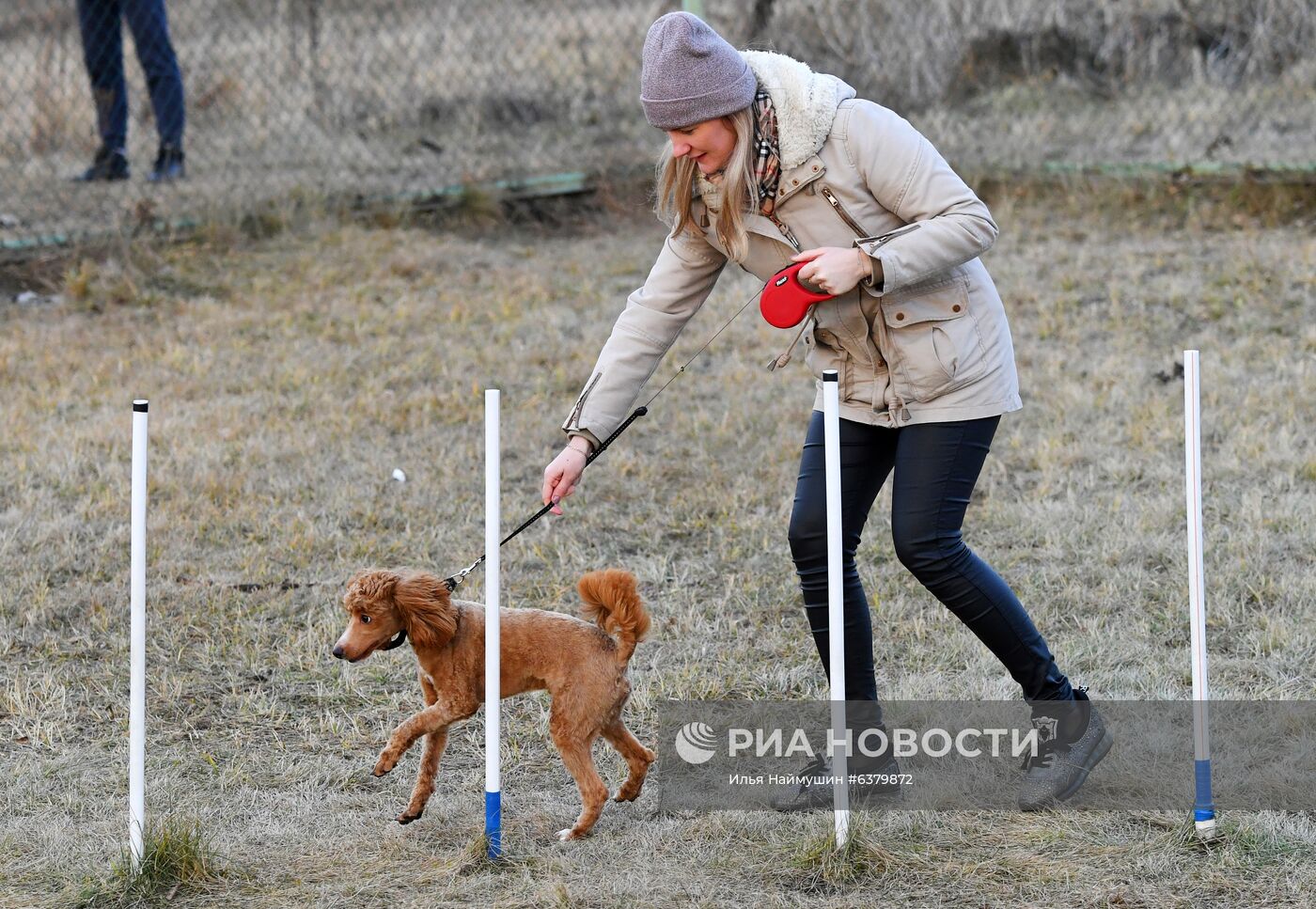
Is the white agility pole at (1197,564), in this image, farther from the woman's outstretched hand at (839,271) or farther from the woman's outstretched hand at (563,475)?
the woman's outstretched hand at (563,475)

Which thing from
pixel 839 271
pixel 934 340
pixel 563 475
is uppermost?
pixel 839 271

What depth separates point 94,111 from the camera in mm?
9258

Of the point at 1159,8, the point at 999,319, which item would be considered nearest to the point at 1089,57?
the point at 1159,8

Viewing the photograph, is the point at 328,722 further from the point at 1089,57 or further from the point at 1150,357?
the point at 1089,57

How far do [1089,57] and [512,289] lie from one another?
5.08m

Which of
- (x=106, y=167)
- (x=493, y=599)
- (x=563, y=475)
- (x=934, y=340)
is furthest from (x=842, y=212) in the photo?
(x=106, y=167)

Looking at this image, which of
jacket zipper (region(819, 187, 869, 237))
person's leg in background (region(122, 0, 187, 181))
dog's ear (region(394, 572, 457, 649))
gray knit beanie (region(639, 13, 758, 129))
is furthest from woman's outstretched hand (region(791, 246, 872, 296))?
person's leg in background (region(122, 0, 187, 181))

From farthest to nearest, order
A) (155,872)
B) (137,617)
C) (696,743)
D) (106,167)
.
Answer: (106,167) → (696,743) → (155,872) → (137,617)

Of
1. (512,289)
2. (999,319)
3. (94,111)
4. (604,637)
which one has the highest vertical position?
(94,111)

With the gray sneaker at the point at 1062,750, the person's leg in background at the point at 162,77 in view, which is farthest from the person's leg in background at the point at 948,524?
the person's leg in background at the point at 162,77

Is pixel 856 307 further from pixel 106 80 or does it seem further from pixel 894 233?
pixel 106 80

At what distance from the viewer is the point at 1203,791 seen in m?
3.30

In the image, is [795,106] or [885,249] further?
[795,106]

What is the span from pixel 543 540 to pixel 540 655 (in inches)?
87.6
